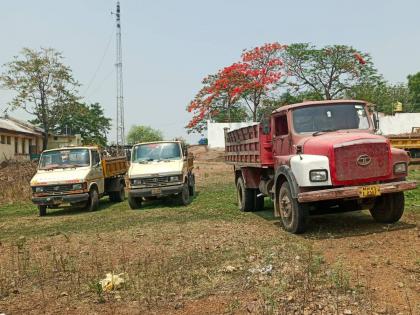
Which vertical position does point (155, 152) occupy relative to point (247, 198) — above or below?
above

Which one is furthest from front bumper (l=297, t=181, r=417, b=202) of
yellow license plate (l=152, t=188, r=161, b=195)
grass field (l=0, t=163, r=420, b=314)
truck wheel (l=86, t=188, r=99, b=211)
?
truck wheel (l=86, t=188, r=99, b=211)

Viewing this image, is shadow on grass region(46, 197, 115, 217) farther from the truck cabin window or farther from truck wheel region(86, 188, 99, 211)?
the truck cabin window

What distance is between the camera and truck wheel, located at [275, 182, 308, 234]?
7.35 meters

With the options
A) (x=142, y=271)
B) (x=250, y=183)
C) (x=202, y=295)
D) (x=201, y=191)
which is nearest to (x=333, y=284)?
(x=202, y=295)

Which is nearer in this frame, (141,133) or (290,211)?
(290,211)

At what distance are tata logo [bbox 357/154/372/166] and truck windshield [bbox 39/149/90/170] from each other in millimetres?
9173

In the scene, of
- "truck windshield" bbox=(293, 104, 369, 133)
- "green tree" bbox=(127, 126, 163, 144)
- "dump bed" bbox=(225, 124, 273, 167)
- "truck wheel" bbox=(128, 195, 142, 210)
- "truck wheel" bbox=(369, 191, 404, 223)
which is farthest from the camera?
"green tree" bbox=(127, 126, 163, 144)

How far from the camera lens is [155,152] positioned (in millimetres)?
13758

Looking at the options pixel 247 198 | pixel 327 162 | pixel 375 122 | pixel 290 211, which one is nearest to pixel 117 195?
pixel 247 198

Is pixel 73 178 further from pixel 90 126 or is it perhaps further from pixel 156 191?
pixel 90 126

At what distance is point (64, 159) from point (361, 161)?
975 cm

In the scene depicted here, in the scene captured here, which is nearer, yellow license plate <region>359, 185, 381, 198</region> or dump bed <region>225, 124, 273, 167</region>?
yellow license plate <region>359, 185, 381, 198</region>

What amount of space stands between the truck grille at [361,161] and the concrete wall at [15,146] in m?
33.6

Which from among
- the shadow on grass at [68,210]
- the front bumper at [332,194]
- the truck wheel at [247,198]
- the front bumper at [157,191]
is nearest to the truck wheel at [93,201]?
the shadow on grass at [68,210]
